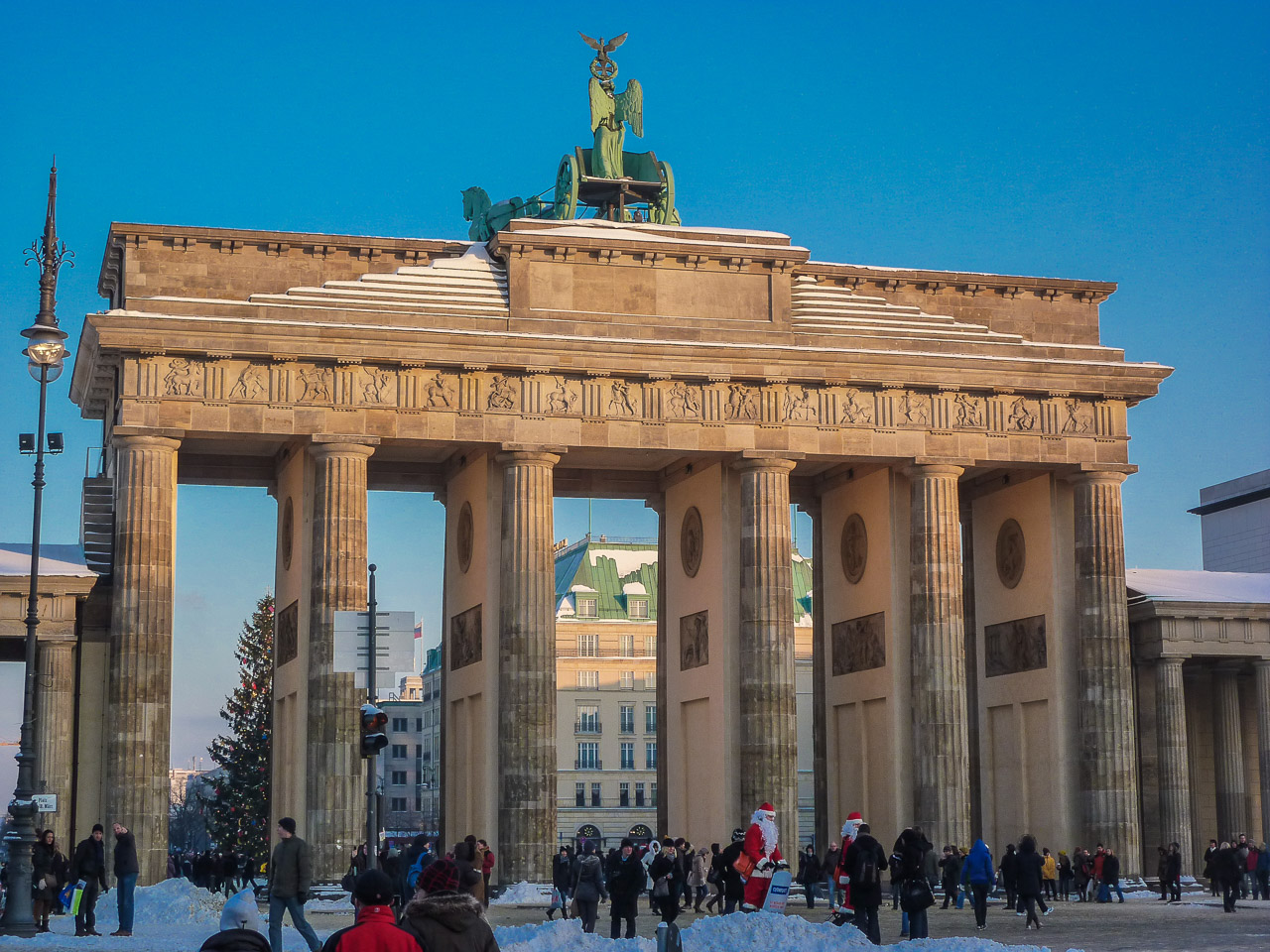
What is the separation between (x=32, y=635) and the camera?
28.6 meters

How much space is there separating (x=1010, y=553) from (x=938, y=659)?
226 inches

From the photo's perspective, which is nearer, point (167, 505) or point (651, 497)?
point (167, 505)

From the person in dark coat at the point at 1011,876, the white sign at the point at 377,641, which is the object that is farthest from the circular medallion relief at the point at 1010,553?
the white sign at the point at 377,641

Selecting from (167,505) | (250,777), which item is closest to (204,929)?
(167,505)

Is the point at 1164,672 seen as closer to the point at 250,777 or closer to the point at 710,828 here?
the point at 710,828

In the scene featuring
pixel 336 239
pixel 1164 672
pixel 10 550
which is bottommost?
pixel 1164 672

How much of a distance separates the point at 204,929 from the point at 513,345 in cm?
1831

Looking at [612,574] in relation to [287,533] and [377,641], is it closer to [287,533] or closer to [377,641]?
[287,533]

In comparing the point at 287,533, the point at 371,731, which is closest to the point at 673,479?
the point at 287,533

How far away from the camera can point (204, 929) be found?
2838 cm

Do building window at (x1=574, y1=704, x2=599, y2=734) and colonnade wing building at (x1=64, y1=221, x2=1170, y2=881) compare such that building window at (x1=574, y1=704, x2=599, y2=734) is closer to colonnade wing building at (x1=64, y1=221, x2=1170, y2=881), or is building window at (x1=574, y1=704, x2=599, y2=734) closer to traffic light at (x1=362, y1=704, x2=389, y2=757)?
colonnade wing building at (x1=64, y1=221, x2=1170, y2=881)

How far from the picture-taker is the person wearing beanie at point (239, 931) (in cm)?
830

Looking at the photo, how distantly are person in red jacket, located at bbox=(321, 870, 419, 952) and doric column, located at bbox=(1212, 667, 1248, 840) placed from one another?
47.1 meters

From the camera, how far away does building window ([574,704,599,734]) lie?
104375mm
